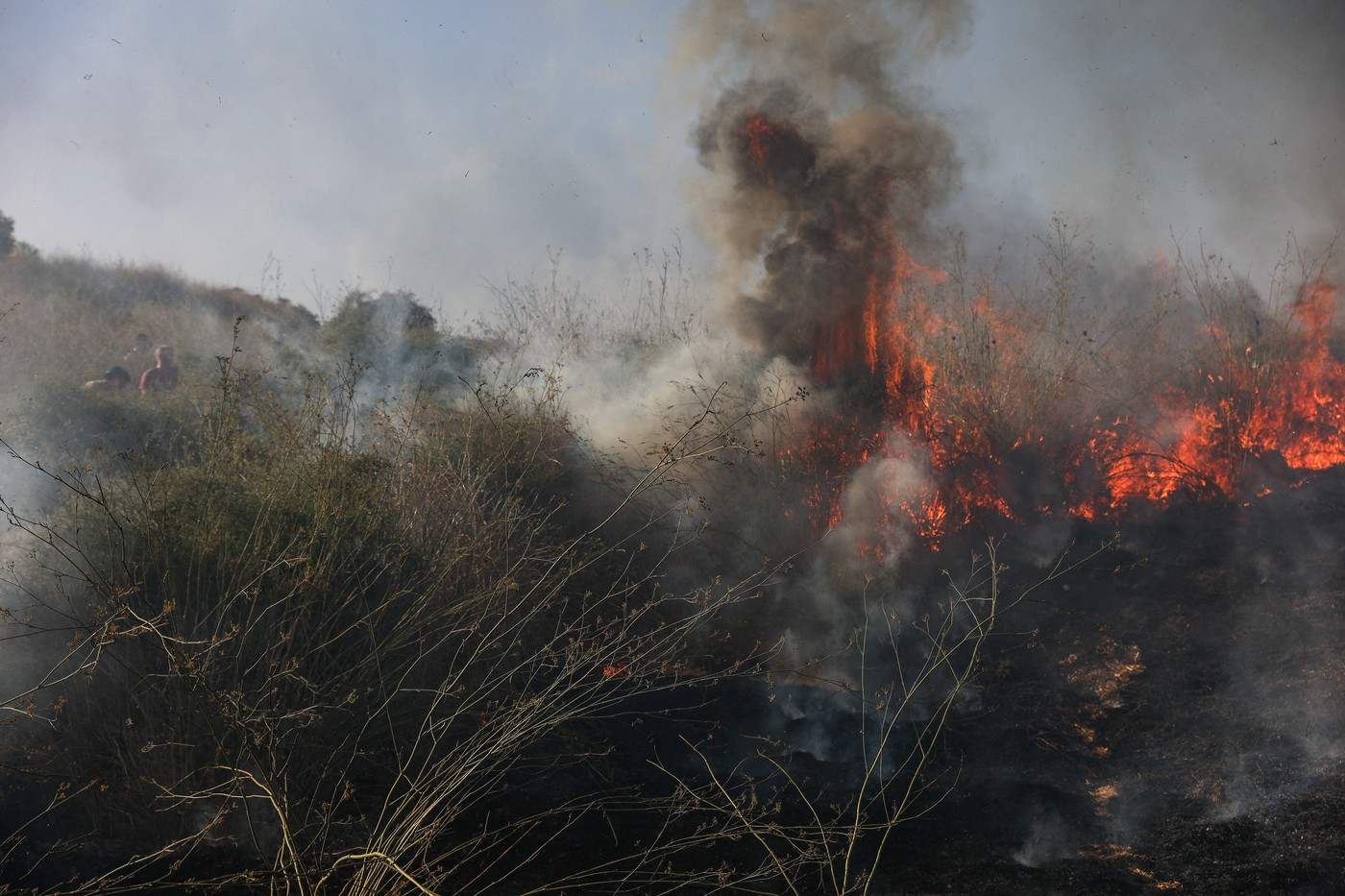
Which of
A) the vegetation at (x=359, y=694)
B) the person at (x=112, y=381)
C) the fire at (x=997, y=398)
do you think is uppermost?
the fire at (x=997, y=398)

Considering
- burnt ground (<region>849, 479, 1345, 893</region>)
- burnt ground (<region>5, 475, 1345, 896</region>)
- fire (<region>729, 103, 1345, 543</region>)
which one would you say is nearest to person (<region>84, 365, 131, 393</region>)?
fire (<region>729, 103, 1345, 543</region>)

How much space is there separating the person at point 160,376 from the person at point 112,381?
0.88 ft

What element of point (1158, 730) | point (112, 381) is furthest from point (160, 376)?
point (1158, 730)

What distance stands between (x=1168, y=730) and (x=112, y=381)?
12.3 meters

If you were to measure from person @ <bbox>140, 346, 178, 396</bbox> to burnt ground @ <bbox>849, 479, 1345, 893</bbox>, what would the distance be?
10.6 metres

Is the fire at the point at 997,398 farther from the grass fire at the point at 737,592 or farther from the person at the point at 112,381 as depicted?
the person at the point at 112,381

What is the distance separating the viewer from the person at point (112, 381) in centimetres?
1127

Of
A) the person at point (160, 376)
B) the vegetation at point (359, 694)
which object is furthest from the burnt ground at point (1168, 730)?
the person at point (160, 376)

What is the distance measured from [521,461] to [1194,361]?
688 cm

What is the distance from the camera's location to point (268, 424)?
16.3ft

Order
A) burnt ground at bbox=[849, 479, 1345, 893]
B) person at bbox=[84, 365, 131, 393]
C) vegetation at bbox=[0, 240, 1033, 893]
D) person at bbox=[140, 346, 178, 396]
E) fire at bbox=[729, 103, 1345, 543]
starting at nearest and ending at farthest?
vegetation at bbox=[0, 240, 1033, 893]
burnt ground at bbox=[849, 479, 1345, 893]
fire at bbox=[729, 103, 1345, 543]
person at bbox=[84, 365, 131, 393]
person at bbox=[140, 346, 178, 396]

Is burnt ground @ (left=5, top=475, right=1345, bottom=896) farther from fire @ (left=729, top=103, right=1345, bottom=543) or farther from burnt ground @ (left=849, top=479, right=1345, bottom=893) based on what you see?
fire @ (left=729, top=103, right=1345, bottom=543)

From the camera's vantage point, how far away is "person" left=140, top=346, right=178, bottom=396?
37.6ft

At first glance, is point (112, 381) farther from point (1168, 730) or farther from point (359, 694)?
point (1168, 730)
